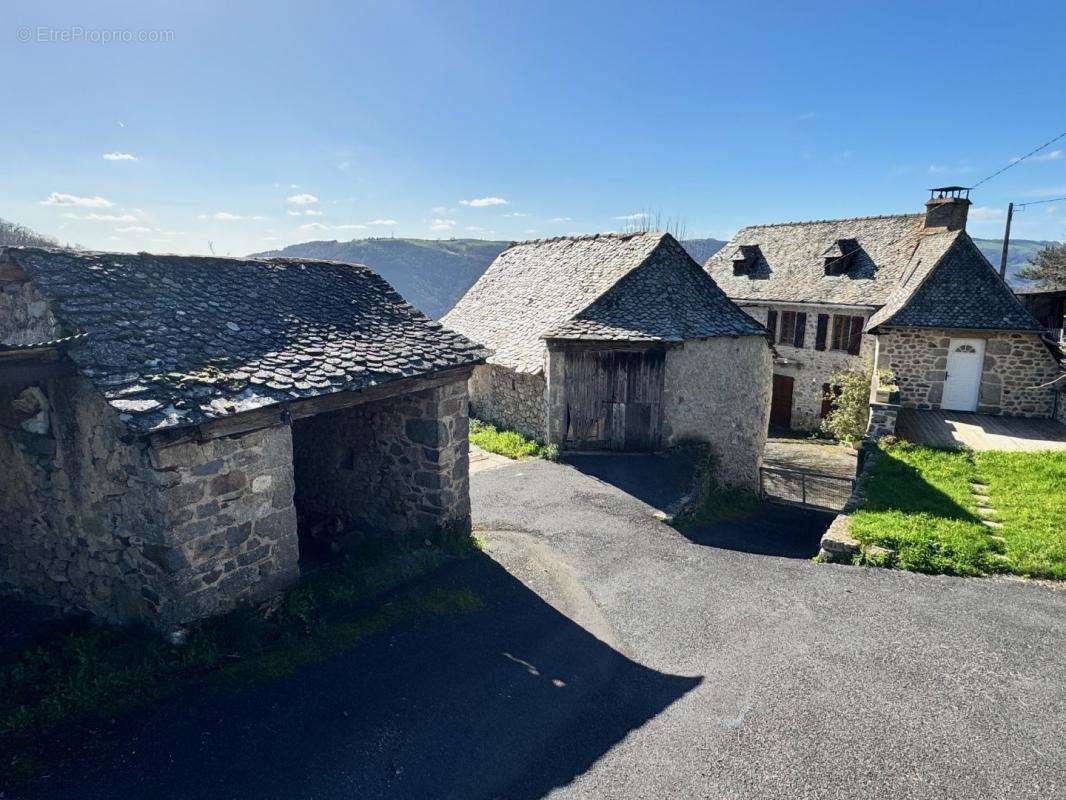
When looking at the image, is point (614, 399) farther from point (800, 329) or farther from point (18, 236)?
point (18, 236)

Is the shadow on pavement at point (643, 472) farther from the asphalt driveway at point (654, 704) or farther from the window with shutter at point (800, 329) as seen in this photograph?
the window with shutter at point (800, 329)

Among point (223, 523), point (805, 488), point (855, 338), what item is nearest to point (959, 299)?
point (805, 488)

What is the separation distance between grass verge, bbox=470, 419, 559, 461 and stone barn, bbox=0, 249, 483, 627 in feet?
21.6

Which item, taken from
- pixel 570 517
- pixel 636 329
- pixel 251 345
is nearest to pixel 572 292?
pixel 636 329

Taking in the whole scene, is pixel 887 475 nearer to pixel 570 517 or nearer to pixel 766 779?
pixel 570 517

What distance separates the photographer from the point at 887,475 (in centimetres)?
1222

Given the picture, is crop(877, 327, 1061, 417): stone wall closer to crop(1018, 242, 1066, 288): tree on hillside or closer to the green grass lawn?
the green grass lawn

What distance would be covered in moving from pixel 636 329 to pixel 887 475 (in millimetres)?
6326

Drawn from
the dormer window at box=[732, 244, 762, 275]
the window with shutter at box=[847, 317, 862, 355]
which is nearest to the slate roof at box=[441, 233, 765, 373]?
the window with shutter at box=[847, 317, 862, 355]

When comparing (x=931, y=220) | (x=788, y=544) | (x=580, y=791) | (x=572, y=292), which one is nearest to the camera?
(x=580, y=791)

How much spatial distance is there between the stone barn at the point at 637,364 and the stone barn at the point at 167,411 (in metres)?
6.82

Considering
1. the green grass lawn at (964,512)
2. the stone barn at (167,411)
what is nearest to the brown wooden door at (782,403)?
the green grass lawn at (964,512)

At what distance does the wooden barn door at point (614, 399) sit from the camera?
15.0m

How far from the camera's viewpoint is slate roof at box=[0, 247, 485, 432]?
19.0ft
